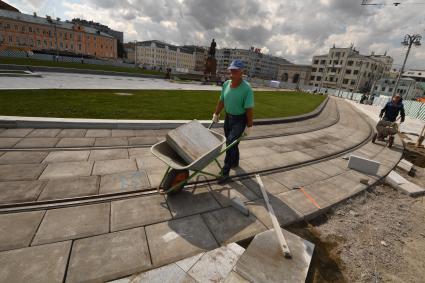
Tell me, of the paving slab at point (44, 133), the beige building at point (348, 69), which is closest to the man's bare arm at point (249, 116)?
the paving slab at point (44, 133)

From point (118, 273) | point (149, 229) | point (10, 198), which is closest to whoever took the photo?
point (118, 273)

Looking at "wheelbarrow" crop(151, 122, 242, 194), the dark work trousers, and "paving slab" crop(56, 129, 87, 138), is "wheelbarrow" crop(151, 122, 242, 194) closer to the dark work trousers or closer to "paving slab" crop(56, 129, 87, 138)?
the dark work trousers

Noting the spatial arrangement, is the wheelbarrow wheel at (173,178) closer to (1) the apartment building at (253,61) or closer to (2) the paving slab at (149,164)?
(2) the paving slab at (149,164)

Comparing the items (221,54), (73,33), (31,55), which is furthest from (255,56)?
(31,55)

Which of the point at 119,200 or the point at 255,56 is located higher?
the point at 255,56

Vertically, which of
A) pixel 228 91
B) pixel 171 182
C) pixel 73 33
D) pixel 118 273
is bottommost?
pixel 118 273

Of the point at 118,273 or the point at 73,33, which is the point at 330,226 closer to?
the point at 118,273

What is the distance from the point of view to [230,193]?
421 cm

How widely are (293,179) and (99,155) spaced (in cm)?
464


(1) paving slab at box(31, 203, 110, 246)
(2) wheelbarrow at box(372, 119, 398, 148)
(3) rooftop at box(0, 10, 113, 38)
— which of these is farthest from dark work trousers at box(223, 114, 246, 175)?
(3) rooftop at box(0, 10, 113, 38)

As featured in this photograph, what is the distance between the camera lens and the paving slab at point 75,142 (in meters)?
5.53

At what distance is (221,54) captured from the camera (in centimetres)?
13838

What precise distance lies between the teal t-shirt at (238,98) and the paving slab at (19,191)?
3.69 metres

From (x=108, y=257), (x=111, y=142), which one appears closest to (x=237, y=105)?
(x=108, y=257)
